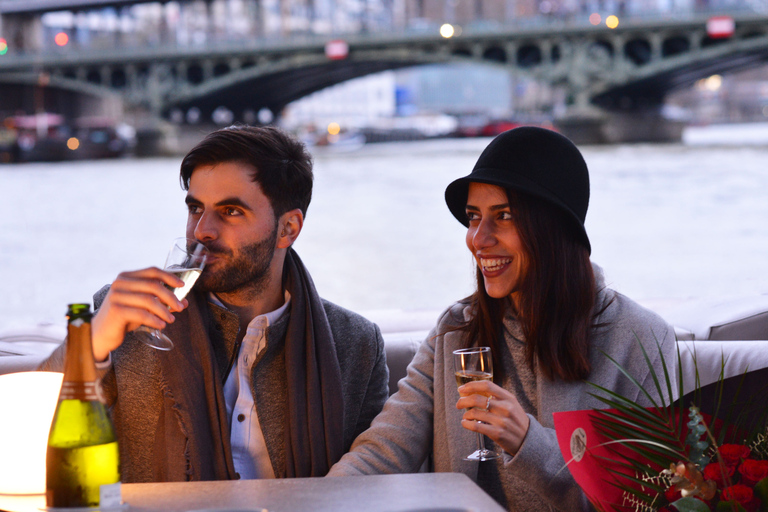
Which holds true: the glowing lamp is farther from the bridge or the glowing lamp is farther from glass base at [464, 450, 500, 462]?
the bridge

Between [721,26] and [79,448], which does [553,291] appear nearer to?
[79,448]

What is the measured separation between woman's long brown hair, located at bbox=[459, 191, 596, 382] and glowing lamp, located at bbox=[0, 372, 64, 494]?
858 millimetres

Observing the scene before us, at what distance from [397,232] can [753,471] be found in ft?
35.3

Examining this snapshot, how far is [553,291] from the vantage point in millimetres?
1722

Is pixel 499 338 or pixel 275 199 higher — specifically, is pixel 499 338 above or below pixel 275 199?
below

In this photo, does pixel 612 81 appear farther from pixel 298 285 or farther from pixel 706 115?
pixel 706 115

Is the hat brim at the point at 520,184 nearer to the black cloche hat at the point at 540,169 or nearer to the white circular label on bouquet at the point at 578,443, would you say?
the black cloche hat at the point at 540,169

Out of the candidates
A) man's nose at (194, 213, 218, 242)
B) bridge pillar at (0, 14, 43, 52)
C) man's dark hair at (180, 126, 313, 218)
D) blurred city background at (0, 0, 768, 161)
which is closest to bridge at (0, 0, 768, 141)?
blurred city background at (0, 0, 768, 161)

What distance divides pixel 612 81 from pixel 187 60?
49.2 ft

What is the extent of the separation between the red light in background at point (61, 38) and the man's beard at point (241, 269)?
136 ft

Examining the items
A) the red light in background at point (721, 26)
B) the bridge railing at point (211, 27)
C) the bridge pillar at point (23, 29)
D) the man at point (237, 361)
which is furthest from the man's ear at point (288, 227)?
the bridge pillar at point (23, 29)

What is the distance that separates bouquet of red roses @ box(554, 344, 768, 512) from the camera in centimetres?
103

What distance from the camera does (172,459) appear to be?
169 centimetres

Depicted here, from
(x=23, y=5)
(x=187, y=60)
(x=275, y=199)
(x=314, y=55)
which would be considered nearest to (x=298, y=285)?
(x=275, y=199)
